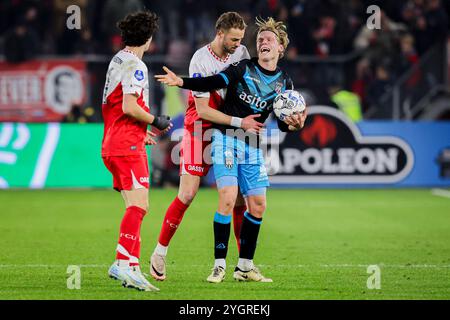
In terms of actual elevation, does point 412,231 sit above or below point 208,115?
below

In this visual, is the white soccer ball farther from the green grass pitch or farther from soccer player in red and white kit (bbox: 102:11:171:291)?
the green grass pitch

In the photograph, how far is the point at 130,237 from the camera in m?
7.56

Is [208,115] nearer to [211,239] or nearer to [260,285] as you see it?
[260,285]

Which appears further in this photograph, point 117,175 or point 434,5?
point 434,5

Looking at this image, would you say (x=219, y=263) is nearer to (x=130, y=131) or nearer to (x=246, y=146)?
(x=246, y=146)

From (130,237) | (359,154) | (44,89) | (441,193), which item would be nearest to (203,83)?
(130,237)

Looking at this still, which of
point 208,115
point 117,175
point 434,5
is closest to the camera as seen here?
point 117,175

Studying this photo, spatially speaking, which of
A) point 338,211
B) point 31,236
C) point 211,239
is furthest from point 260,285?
point 338,211

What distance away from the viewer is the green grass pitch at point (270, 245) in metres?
7.72

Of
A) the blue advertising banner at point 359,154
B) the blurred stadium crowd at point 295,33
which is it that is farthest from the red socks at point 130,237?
the blurred stadium crowd at point 295,33

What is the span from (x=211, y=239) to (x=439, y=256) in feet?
9.07

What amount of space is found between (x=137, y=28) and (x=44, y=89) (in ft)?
42.3

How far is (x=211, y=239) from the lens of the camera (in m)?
11.5

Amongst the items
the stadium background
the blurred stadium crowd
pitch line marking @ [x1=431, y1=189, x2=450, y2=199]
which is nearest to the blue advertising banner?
the stadium background
